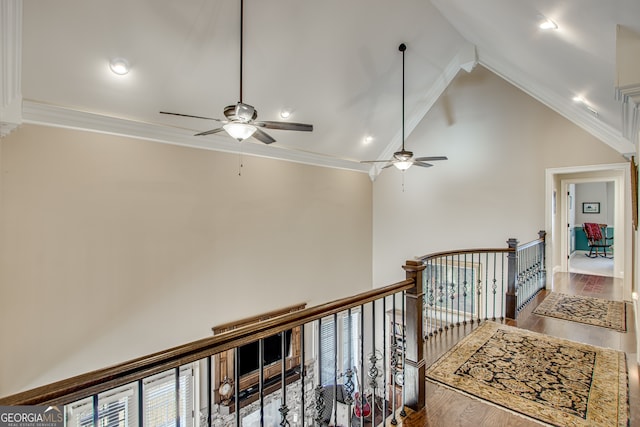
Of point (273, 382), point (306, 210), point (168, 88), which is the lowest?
point (273, 382)

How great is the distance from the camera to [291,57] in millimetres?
4500

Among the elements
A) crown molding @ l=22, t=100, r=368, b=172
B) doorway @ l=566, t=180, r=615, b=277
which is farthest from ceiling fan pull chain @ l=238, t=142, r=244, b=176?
doorway @ l=566, t=180, r=615, b=277

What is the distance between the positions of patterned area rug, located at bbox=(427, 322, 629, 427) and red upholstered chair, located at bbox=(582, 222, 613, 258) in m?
7.46

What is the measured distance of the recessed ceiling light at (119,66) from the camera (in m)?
3.57

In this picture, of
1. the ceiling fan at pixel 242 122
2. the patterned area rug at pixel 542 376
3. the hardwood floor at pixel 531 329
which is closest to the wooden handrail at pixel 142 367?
the hardwood floor at pixel 531 329

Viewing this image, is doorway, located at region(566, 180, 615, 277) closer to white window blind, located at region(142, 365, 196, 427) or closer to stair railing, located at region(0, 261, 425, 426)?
stair railing, located at region(0, 261, 425, 426)

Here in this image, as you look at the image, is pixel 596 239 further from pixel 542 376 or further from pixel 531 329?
pixel 542 376

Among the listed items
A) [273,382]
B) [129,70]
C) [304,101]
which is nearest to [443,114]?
[304,101]

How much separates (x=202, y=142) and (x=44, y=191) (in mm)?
2040

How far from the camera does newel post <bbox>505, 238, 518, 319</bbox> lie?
4234 millimetres

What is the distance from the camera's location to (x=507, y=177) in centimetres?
621

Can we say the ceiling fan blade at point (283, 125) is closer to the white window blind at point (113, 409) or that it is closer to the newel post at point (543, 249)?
the white window blind at point (113, 409)

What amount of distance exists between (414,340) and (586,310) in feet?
12.4

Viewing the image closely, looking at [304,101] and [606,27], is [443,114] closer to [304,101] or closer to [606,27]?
[304,101]
